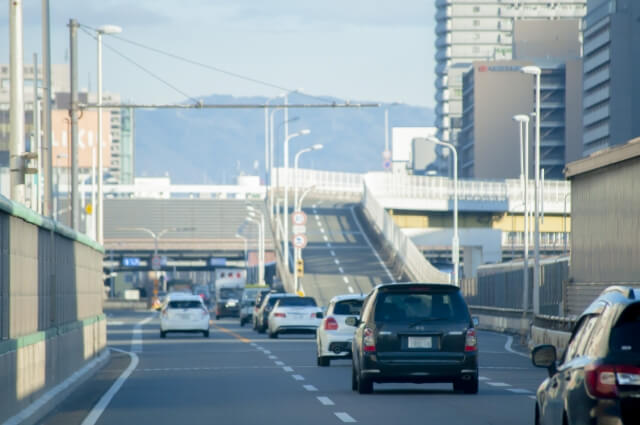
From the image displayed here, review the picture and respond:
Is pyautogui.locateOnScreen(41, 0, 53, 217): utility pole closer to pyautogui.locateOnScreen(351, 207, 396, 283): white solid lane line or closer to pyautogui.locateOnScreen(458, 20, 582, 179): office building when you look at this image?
pyautogui.locateOnScreen(351, 207, 396, 283): white solid lane line

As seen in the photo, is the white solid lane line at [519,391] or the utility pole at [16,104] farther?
the utility pole at [16,104]

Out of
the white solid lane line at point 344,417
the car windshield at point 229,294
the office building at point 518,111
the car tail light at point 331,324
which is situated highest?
the office building at point 518,111

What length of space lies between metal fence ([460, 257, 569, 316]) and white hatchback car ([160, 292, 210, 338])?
11.1m

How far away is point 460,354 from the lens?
19.9 meters

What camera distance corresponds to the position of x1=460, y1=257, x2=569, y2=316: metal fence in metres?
43.2

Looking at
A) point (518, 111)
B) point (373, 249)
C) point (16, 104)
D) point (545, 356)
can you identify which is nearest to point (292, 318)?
point (16, 104)

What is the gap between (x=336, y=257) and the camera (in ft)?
334

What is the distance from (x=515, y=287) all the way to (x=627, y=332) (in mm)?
45325

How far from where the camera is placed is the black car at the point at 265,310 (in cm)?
5119

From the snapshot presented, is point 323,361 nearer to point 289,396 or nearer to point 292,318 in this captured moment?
point 289,396

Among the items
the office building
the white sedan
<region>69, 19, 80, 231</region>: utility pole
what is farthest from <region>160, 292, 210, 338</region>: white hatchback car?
the office building

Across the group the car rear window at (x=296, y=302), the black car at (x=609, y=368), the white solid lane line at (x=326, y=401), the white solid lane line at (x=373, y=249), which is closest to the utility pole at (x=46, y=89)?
the white solid lane line at (x=326, y=401)

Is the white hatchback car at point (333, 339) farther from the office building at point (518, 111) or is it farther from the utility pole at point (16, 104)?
the office building at point (518, 111)

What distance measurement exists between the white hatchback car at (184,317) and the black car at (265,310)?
2.76m
